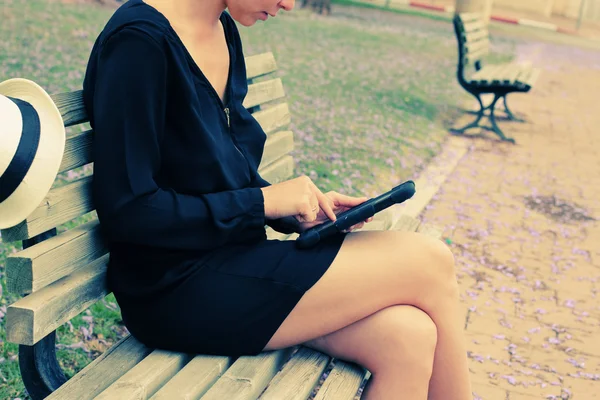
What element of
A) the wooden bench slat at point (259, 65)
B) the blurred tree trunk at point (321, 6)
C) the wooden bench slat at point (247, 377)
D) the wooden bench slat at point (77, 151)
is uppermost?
the wooden bench slat at point (77, 151)

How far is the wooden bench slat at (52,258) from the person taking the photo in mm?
1711

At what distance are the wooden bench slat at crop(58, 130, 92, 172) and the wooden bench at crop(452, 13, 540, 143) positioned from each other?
614 cm

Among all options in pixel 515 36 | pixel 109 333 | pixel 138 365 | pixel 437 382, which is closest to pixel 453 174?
pixel 109 333

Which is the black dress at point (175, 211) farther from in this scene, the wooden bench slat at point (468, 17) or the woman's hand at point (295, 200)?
the wooden bench slat at point (468, 17)

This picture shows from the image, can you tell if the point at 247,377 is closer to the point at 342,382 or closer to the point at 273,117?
the point at 342,382

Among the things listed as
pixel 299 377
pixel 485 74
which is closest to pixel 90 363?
pixel 299 377

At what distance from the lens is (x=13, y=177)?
1615 millimetres

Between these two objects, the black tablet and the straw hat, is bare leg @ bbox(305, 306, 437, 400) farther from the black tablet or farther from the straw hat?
the straw hat

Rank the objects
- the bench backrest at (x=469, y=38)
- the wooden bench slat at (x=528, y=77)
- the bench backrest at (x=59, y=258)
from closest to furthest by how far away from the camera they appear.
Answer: the bench backrest at (x=59, y=258), the wooden bench slat at (x=528, y=77), the bench backrest at (x=469, y=38)

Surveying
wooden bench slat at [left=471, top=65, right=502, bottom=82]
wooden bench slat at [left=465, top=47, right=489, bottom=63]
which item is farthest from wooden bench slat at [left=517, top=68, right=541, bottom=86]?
wooden bench slat at [left=465, top=47, right=489, bottom=63]

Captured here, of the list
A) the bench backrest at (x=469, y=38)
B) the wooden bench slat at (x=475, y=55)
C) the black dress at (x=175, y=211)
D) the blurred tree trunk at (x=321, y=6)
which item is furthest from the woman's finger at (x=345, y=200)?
the blurred tree trunk at (x=321, y=6)

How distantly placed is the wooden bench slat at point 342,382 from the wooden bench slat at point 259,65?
127cm

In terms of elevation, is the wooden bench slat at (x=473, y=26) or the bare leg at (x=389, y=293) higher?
the bare leg at (x=389, y=293)

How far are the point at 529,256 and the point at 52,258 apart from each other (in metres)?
3.43
